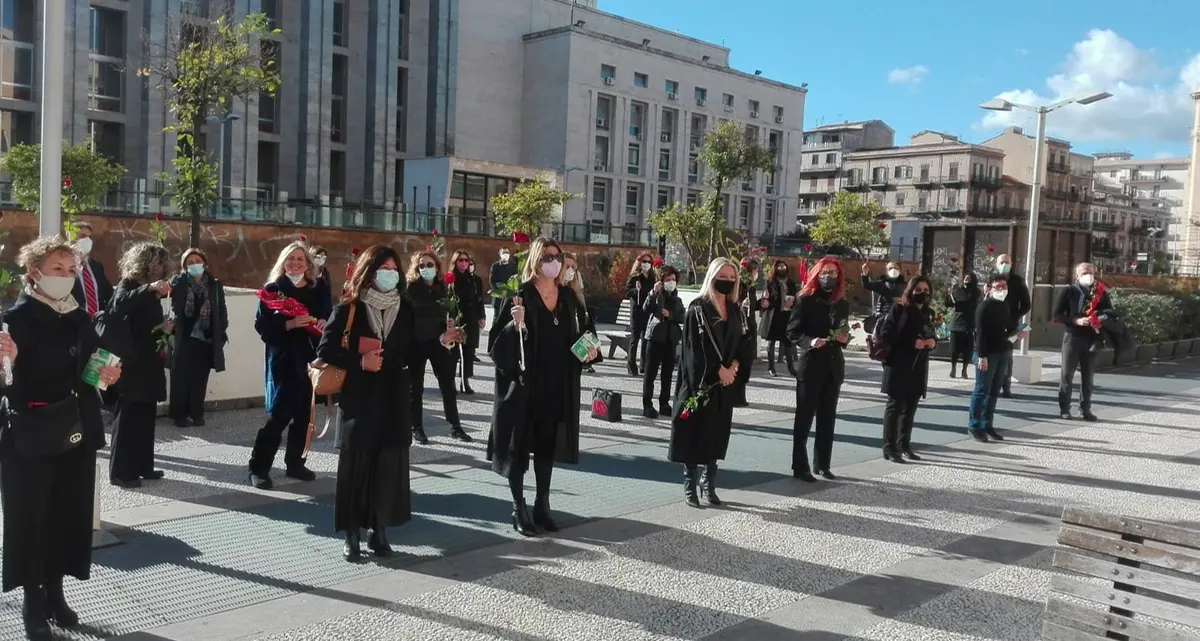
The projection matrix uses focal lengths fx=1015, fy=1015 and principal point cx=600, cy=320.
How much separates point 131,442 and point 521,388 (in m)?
3.09

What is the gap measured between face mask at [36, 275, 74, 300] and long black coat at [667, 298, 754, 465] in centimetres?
419

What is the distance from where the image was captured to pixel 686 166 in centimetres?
7300

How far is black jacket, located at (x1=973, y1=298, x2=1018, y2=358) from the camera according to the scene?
1078 centimetres

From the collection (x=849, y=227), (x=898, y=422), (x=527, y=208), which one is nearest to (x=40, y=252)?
(x=898, y=422)

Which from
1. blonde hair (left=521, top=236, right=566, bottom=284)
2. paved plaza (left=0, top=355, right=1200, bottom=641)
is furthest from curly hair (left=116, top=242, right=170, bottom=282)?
blonde hair (left=521, top=236, right=566, bottom=284)

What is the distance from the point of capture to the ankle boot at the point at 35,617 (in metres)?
4.58

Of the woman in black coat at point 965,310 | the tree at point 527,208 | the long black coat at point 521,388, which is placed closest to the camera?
the long black coat at point 521,388

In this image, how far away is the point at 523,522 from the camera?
21.6 feet

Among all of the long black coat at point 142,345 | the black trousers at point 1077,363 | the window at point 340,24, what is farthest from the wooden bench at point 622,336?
the window at point 340,24

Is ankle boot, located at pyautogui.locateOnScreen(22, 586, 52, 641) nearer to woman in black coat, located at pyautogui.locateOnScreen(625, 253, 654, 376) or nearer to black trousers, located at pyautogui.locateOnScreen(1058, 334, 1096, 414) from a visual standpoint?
woman in black coat, located at pyautogui.locateOnScreen(625, 253, 654, 376)

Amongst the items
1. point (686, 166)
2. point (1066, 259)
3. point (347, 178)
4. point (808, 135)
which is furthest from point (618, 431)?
point (808, 135)

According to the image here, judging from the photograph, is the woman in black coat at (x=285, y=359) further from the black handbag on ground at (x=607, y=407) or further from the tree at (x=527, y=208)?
the tree at (x=527, y=208)

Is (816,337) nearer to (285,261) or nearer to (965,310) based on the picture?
(285,261)

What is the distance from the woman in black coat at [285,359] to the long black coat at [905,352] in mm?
5107
